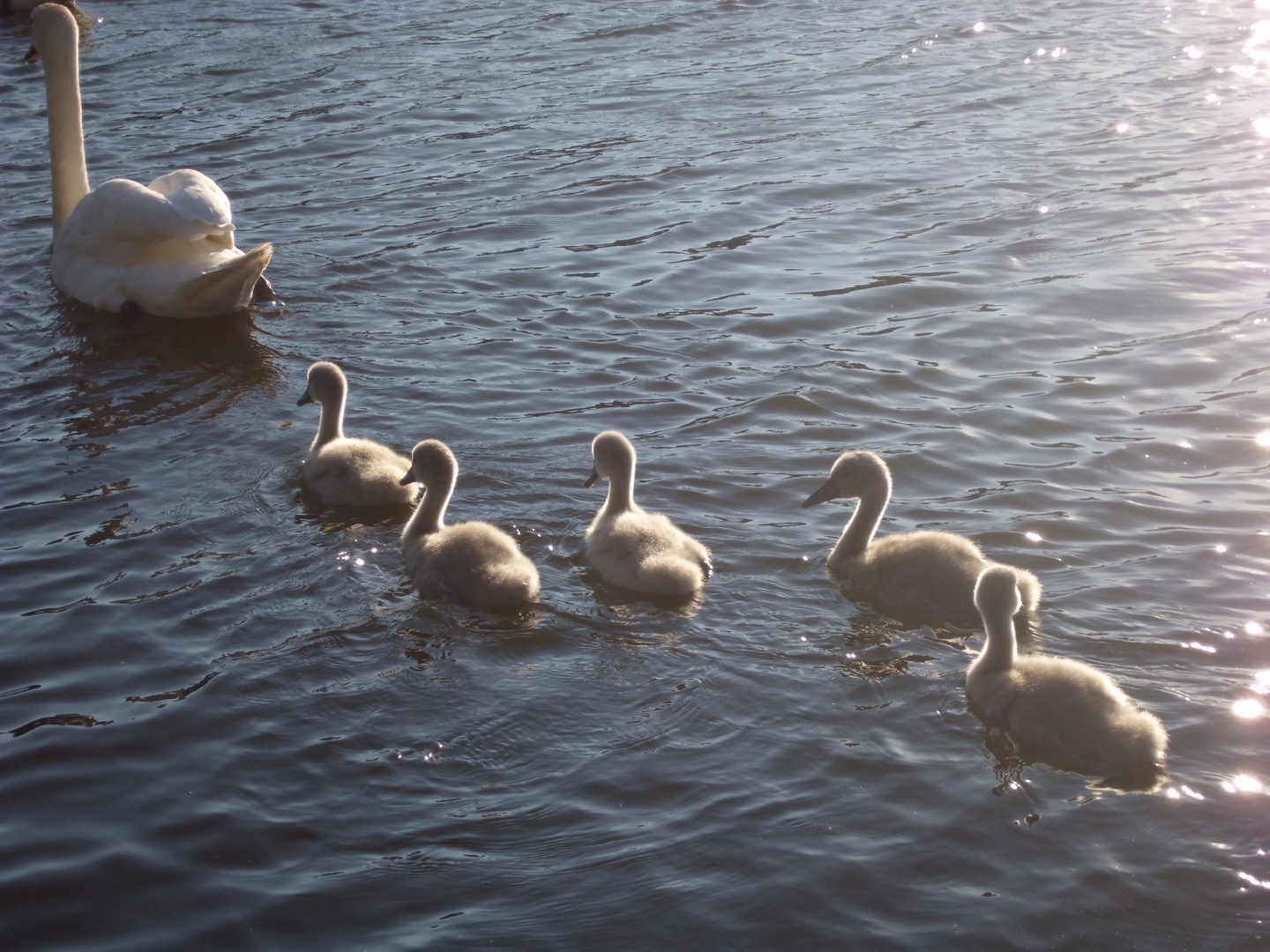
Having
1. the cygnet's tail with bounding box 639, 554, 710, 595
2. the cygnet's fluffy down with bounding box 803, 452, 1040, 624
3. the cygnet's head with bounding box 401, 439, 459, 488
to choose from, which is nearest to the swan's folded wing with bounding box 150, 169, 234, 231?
the cygnet's head with bounding box 401, 439, 459, 488

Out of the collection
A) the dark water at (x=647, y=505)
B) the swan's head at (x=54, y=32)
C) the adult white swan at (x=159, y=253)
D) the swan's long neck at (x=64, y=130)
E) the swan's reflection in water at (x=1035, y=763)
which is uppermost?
the swan's head at (x=54, y=32)

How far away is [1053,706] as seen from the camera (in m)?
5.93

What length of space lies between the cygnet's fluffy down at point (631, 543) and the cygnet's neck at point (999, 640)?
1571mm

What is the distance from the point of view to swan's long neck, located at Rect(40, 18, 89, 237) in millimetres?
11891

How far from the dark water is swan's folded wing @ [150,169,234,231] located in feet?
2.87

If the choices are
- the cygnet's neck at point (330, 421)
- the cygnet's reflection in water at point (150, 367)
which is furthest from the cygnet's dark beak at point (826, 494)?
the cygnet's reflection in water at point (150, 367)

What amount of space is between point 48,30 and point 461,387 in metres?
5.55

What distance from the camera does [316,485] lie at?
8.23 metres

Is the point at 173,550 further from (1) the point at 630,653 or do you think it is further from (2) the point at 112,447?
(1) the point at 630,653

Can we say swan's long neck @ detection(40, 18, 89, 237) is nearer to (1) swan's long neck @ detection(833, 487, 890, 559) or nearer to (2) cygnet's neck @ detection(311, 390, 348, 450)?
(2) cygnet's neck @ detection(311, 390, 348, 450)

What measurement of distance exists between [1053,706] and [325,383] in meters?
4.90

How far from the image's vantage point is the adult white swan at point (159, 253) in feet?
35.0

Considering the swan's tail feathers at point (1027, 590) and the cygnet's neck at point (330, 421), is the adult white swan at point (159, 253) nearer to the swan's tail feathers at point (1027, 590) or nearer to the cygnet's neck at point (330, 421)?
the cygnet's neck at point (330, 421)

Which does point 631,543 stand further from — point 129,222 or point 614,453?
point 129,222
